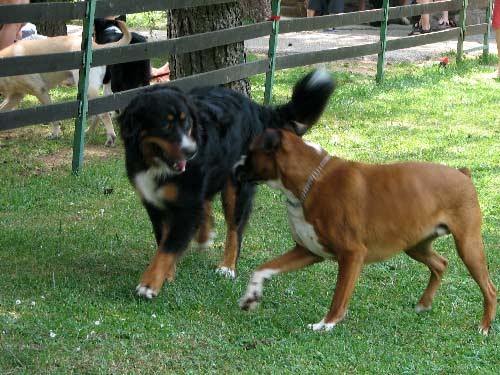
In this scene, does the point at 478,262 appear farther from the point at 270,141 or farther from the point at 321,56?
the point at 321,56

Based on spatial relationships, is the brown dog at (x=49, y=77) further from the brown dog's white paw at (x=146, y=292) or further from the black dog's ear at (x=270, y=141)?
the black dog's ear at (x=270, y=141)

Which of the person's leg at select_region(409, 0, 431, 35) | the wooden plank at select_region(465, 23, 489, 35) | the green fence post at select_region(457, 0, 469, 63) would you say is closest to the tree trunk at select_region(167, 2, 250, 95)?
the green fence post at select_region(457, 0, 469, 63)

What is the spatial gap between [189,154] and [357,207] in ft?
3.43

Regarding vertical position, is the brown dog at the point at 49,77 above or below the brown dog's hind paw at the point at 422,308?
above

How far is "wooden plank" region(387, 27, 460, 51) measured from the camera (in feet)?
46.9

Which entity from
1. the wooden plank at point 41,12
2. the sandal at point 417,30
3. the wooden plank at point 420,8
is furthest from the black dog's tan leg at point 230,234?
the sandal at point 417,30

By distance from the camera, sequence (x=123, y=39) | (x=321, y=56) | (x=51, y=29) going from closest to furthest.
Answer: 1. (x=123, y=39)
2. (x=321, y=56)
3. (x=51, y=29)

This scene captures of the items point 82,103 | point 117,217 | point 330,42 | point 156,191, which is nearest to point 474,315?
point 156,191

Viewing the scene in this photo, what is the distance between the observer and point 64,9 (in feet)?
27.0

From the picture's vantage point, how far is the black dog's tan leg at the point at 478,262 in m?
5.07

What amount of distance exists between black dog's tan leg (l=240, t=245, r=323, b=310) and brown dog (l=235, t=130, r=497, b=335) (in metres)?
0.01

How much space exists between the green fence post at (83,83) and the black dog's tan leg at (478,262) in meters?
4.47

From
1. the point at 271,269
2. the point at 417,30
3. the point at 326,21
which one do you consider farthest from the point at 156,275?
the point at 417,30

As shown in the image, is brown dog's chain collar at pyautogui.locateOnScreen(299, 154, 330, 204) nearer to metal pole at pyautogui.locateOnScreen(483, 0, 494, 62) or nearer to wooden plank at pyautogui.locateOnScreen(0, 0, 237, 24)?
wooden plank at pyautogui.locateOnScreen(0, 0, 237, 24)
